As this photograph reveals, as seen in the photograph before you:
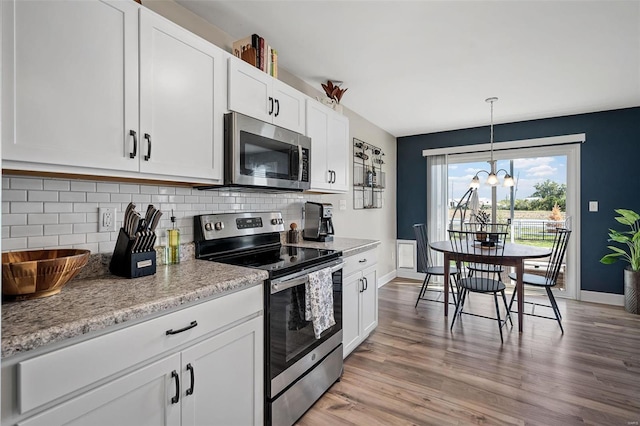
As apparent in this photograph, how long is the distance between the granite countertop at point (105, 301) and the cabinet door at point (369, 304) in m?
1.36

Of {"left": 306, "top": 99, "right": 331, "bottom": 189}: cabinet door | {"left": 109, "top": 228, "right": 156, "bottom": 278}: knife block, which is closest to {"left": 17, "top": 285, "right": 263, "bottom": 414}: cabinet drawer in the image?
{"left": 109, "top": 228, "right": 156, "bottom": 278}: knife block

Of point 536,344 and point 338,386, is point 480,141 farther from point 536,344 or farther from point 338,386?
point 338,386

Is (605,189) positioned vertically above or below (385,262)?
above

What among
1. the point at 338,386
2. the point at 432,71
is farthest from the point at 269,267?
the point at 432,71

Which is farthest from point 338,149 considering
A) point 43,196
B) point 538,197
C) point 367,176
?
point 538,197

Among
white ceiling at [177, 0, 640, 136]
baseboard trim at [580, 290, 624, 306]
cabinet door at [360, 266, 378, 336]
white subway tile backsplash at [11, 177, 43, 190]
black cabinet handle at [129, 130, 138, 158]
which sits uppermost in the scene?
white ceiling at [177, 0, 640, 136]

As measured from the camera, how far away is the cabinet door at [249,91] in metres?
1.87

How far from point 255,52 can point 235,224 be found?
1.15 metres

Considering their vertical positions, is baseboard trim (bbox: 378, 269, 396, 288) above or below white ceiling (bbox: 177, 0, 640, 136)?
below

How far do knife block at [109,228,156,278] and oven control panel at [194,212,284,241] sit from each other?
0.50 meters

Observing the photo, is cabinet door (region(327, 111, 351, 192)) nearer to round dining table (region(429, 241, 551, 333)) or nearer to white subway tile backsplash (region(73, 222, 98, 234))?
round dining table (region(429, 241, 551, 333))

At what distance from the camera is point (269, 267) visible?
1.66m

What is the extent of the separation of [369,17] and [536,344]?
2.98 metres

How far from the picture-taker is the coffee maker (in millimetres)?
2838
